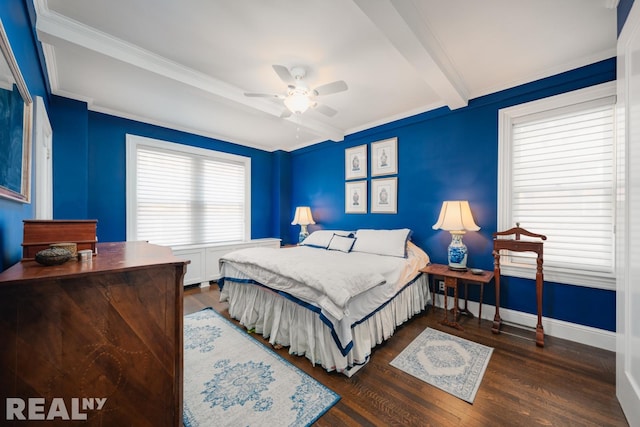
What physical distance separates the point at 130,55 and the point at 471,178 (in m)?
3.68

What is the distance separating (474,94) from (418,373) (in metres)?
3.02

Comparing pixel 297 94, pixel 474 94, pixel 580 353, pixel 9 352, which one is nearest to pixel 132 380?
pixel 9 352

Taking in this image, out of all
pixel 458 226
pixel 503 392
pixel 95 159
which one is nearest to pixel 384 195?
pixel 458 226

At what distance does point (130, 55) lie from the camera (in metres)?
2.08

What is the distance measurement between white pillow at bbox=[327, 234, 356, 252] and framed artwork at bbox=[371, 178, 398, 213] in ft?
2.22

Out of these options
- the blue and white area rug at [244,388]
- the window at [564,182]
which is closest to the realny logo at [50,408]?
the blue and white area rug at [244,388]

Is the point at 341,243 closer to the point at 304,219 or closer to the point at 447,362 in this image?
the point at 304,219

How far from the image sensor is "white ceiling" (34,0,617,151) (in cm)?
170

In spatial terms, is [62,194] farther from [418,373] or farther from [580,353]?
[580,353]

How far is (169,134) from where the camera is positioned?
393 centimetres

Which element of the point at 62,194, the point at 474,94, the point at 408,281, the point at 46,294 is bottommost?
the point at 408,281

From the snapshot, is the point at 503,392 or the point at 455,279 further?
the point at 455,279

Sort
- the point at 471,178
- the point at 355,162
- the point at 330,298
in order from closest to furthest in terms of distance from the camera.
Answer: the point at 330,298
the point at 471,178
the point at 355,162

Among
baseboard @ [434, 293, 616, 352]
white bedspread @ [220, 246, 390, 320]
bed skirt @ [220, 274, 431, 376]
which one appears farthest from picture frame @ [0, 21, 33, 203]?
baseboard @ [434, 293, 616, 352]
